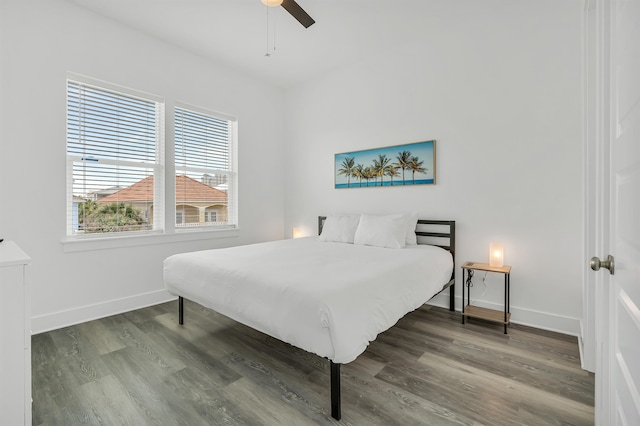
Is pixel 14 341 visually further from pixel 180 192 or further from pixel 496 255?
pixel 496 255

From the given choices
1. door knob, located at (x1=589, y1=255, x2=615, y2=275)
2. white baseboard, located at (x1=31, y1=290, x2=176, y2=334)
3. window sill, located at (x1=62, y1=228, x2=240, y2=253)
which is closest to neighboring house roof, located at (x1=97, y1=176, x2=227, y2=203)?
window sill, located at (x1=62, y1=228, x2=240, y2=253)

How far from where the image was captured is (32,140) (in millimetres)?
2688

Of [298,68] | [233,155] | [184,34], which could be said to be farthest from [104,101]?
[298,68]

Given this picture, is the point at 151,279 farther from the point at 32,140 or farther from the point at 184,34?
the point at 184,34

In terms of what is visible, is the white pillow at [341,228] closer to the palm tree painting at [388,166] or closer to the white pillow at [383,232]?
the white pillow at [383,232]

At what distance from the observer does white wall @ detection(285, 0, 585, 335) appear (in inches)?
107

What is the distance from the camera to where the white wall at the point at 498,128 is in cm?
271

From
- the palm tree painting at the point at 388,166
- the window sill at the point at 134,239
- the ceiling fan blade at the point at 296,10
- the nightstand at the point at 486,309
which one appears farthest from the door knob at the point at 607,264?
the window sill at the point at 134,239

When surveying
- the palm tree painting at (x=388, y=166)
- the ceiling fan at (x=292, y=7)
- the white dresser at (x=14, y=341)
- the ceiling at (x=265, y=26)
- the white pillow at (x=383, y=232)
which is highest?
the ceiling at (x=265, y=26)

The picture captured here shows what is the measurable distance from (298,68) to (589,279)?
3.93 metres

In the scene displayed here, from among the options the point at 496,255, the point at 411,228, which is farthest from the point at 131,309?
the point at 496,255

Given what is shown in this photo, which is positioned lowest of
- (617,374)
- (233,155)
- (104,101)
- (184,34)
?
(617,374)

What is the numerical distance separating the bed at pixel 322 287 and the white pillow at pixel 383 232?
0.08 ft

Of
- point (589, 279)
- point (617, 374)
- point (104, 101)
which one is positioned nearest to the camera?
point (617, 374)
